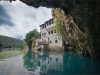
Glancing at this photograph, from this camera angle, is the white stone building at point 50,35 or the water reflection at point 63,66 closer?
the water reflection at point 63,66

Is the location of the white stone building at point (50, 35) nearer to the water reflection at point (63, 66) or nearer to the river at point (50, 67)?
the water reflection at point (63, 66)

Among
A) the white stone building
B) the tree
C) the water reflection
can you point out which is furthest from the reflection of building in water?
the tree

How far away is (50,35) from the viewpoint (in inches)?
1880

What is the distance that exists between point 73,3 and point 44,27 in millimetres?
40717

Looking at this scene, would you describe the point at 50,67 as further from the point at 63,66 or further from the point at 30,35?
the point at 30,35

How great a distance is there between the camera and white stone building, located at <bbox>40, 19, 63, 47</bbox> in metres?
43.1

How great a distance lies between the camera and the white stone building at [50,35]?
1698 inches

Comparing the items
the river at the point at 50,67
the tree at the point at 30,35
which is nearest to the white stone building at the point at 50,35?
the tree at the point at 30,35

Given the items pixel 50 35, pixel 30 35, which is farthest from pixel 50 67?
pixel 30 35

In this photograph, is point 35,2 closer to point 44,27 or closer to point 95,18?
point 95,18

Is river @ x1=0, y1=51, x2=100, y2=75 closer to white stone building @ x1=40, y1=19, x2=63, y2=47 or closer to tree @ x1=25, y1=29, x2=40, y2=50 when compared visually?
white stone building @ x1=40, y1=19, x2=63, y2=47

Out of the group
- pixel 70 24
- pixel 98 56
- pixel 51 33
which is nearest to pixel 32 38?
pixel 51 33

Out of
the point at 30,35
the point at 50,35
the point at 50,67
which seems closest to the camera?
the point at 50,67

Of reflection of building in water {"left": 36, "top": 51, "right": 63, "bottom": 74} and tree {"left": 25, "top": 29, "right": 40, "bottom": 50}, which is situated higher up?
tree {"left": 25, "top": 29, "right": 40, "bottom": 50}
